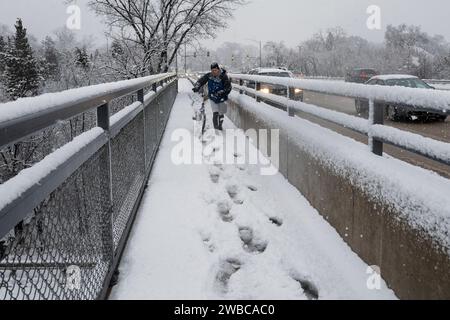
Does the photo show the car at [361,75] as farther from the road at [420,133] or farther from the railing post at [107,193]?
the railing post at [107,193]

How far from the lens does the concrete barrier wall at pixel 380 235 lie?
2.83 m

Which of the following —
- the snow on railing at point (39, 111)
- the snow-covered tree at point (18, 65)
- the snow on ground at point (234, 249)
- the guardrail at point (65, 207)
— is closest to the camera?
the snow on railing at point (39, 111)

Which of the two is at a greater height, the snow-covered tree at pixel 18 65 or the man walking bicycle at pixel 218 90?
the snow-covered tree at pixel 18 65

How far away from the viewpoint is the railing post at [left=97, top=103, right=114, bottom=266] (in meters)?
3.56

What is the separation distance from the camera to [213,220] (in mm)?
5031

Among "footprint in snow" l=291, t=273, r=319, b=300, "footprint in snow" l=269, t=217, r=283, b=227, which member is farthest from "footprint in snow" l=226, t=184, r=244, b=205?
"footprint in snow" l=291, t=273, r=319, b=300

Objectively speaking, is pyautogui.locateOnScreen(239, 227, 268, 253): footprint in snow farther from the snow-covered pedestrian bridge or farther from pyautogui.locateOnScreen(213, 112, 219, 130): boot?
pyautogui.locateOnScreen(213, 112, 219, 130): boot

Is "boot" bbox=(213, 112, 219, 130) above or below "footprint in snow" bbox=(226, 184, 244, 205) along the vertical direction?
above

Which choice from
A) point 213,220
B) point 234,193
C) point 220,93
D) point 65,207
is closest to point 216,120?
point 220,93

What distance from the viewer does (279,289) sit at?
350cm

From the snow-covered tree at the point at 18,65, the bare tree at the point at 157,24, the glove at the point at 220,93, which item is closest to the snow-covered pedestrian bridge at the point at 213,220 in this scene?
the glove at the point at 220,93

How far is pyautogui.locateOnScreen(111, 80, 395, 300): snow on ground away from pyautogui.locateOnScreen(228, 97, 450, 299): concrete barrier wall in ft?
0.46

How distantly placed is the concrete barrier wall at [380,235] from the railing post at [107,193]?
2.05 m
